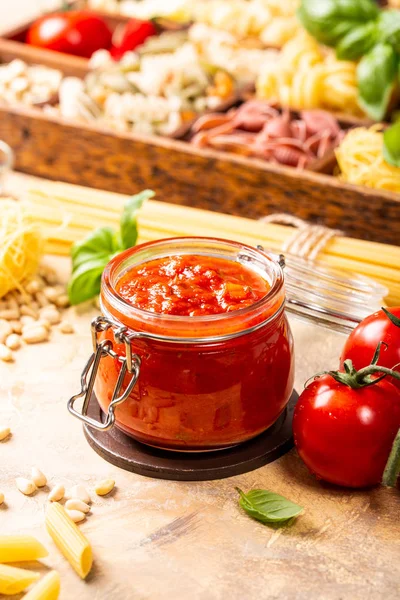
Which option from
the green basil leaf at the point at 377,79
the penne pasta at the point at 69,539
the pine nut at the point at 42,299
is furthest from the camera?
the green basil leaf at the point at 377,79

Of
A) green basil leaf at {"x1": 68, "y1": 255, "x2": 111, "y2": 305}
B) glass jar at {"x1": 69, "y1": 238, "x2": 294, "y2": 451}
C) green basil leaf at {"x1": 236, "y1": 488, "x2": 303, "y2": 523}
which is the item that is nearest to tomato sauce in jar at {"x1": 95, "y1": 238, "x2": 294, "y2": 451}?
glass jar at {"x1": 69, "y1": 238, "x2": 294, "y2": 451}

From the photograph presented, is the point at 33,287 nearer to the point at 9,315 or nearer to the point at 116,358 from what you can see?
the point at 9,315

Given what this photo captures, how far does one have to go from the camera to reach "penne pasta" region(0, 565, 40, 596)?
4.15 ft

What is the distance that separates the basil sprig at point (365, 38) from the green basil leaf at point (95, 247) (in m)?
1.34

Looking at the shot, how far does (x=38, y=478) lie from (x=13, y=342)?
1.68 ft

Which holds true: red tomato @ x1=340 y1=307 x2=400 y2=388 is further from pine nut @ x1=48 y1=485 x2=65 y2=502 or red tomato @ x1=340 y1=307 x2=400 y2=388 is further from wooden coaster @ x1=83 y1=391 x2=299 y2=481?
pine nut @ x1=48 y1=485 x2=65 y2=502

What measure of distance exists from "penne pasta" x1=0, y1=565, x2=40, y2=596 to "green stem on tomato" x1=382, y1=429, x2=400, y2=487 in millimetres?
601

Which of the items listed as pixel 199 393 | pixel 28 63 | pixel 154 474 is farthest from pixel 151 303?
pixel 28 63

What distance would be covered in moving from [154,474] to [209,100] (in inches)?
79.8

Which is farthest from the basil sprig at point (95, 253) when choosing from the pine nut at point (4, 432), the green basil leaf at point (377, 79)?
the green basil leaf at point (377, 79)

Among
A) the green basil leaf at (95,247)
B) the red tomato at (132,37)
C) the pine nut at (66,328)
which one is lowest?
the pine nut at (66,328)

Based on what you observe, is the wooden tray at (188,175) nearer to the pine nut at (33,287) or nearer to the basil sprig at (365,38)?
the basil sprig at (365,38)

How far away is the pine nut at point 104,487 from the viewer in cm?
150

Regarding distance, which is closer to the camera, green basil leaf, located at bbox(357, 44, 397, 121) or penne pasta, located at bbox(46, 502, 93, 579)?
penne pasta, located at bbox(46, 502, 93, 579)
